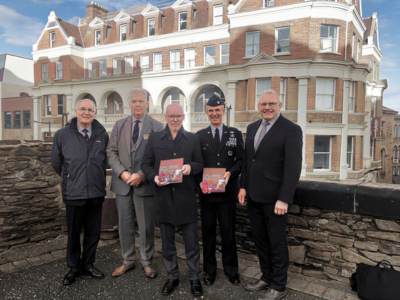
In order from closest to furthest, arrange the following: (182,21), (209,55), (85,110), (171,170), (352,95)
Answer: (171,170), (85,110), (352,95), (209,55), (182,21)

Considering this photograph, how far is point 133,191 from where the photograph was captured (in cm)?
379

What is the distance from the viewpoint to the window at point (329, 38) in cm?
1853

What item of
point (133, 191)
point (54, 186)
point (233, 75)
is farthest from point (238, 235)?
point (233, 75)

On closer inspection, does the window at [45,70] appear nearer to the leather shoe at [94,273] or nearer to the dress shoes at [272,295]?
the leather shoe at [94,273]

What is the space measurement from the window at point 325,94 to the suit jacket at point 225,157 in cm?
1675

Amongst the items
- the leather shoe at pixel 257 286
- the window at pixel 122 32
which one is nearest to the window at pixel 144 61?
the window at pixel 122 32

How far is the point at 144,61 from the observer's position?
25953 millimetres

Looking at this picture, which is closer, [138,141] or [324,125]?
[138,141]

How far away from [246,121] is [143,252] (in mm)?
16398

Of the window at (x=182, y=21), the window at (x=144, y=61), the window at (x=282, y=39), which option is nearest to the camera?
the window at (x=282, y=39)

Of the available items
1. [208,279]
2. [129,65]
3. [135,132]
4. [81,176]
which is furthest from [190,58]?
[208,279]

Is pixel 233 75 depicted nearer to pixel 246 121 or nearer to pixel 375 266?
pixel 246 121

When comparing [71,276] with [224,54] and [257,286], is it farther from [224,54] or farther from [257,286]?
[224,54]

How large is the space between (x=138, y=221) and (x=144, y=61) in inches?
950
